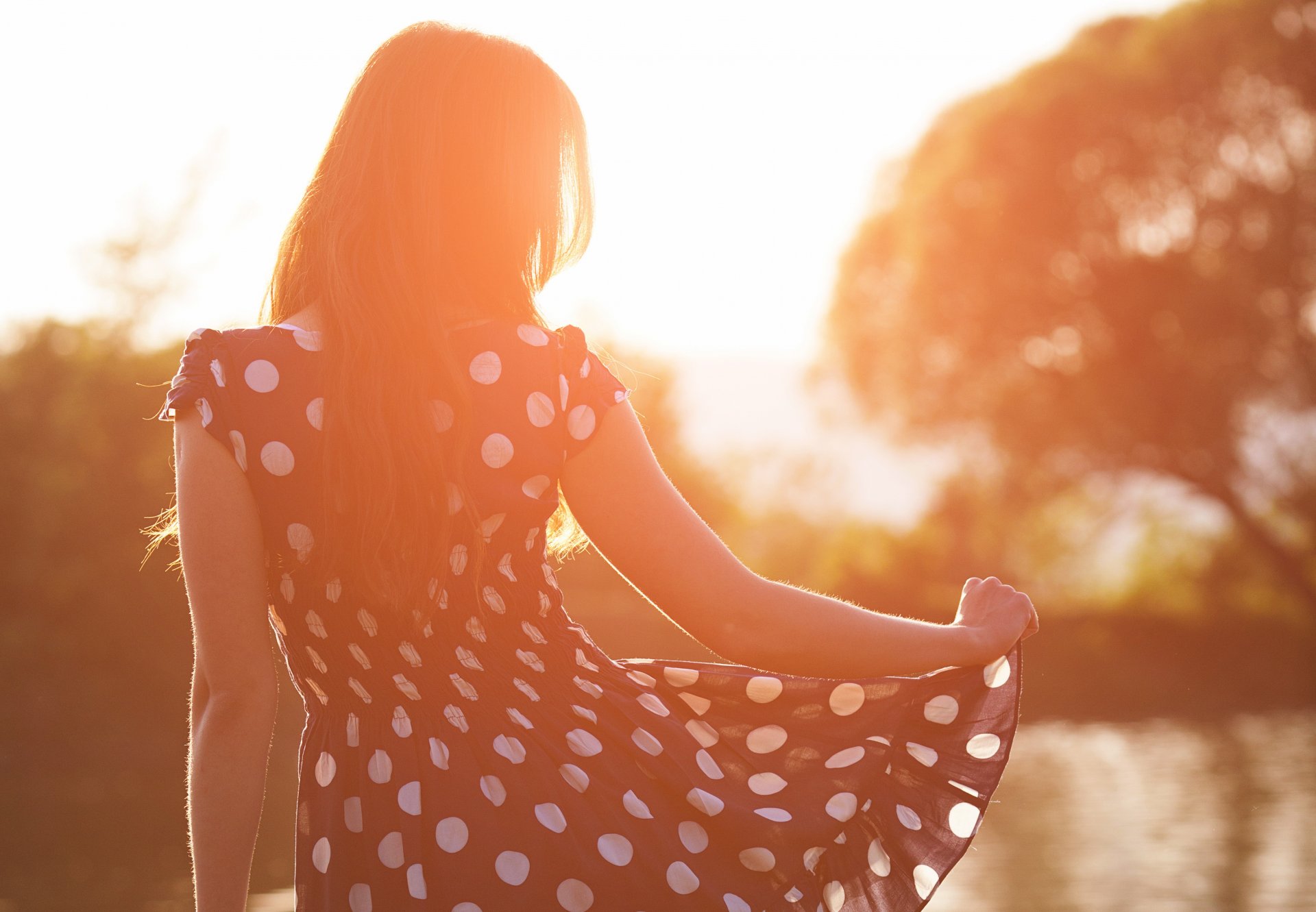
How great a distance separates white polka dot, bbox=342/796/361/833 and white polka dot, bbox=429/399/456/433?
1.60ft

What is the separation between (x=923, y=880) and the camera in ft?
6.20

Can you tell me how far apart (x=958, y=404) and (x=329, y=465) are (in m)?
21.6

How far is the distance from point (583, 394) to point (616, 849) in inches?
22.4

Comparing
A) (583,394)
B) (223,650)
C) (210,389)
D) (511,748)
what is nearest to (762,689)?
(511,748)

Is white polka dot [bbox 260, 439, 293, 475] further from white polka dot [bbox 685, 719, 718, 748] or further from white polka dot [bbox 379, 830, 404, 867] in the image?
white polka dot [bbox 685, 719, 718, 748]

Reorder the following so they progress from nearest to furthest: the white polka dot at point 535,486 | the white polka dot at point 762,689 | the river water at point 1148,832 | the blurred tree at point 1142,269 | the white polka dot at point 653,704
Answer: the white polka dot at point 535,486 → the white polka dot at point 653,704 → the white polka dot at point 762,689 → the river water at point 1148,832 → the blurred tree at point 1142,269

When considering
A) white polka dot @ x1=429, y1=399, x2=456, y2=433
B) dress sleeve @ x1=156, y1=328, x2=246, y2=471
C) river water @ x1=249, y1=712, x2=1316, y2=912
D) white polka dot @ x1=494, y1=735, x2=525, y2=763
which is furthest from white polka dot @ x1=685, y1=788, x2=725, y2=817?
river water @ x1=249, y1=712, x2=1316, y2=912

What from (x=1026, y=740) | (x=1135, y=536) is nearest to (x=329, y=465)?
(x=1026, y=740)

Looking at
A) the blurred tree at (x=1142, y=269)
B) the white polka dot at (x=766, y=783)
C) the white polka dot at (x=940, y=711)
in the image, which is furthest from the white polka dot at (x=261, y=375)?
the blurred tree at (x=1142, y=269)

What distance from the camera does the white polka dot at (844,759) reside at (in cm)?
192

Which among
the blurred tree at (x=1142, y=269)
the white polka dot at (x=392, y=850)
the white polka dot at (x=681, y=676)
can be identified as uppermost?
the blurred tree at (x=1142, y=269)

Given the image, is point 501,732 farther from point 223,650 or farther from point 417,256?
point 417,256

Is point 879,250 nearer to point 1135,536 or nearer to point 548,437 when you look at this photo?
point 1135,536

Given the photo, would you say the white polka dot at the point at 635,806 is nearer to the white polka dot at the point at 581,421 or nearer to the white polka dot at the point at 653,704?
the white polka dot at the point at 653,704
